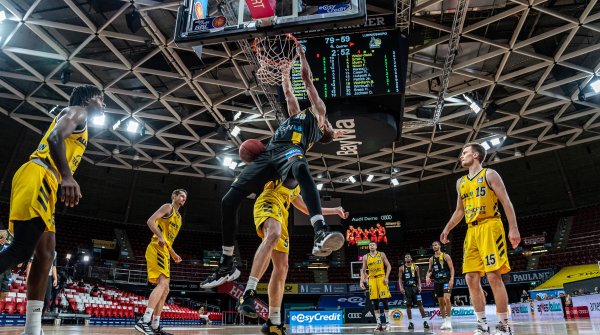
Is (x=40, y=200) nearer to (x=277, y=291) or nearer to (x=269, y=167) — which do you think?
(x=269, y=167)

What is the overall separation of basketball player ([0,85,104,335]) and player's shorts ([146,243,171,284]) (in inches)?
107

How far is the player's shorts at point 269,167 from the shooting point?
344cm

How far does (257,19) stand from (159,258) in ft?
11.7

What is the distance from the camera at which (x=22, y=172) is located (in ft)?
10.4

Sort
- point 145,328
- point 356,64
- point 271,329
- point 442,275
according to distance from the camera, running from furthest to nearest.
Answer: point 442,275, point 356,64, point 145,328, point 271,329

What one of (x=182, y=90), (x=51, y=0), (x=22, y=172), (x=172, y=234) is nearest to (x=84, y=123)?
(x=22, y=172)

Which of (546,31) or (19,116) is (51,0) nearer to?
(19,116)

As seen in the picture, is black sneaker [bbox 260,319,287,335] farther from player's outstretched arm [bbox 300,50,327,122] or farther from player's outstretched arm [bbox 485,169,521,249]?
player's outstretched arm [bbox 485,169,521,249]

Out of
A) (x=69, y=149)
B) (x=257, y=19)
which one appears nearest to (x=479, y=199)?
(x=257, y=19)

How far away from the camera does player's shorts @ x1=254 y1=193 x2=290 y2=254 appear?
161 inches

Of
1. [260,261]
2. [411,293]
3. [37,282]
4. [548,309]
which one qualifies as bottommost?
[548,309]

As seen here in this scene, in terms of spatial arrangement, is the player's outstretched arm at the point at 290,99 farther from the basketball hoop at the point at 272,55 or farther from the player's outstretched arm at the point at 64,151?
the player's outstretched arm at the point at 64,151

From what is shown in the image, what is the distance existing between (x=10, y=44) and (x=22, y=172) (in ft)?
50.6

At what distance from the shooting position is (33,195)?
305cm
